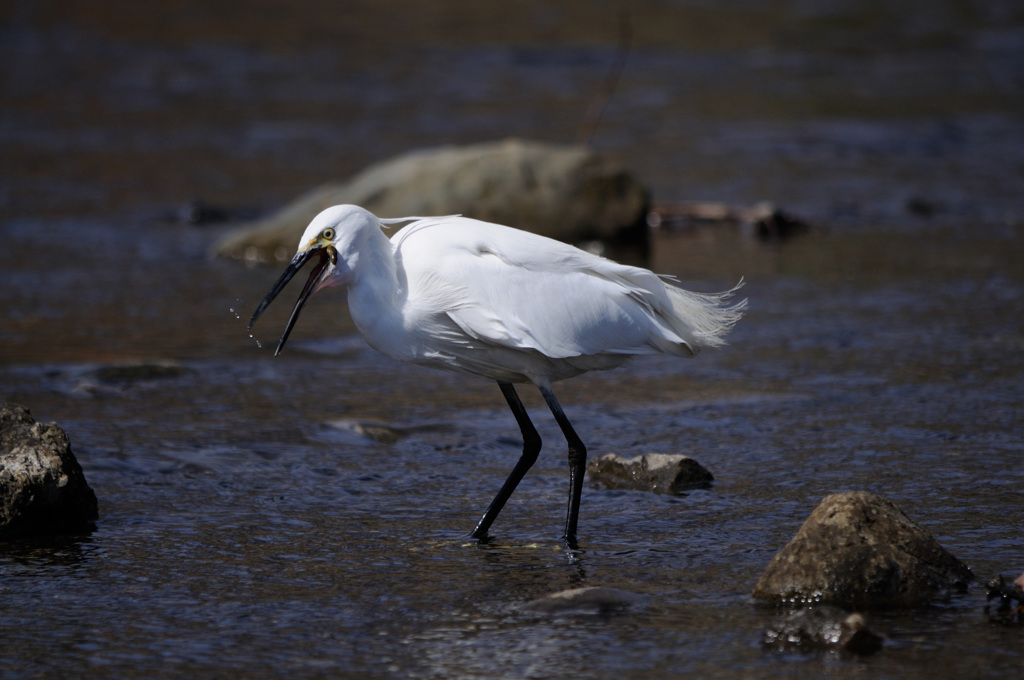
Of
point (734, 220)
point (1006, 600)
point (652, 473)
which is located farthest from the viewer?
point (734, 220)

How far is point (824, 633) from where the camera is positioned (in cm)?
332

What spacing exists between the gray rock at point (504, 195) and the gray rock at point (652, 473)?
5196 mm

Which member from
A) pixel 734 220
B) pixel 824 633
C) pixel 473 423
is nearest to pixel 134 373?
pixel 473 423

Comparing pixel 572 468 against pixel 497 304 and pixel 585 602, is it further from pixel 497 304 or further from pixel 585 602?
pixel 585 602

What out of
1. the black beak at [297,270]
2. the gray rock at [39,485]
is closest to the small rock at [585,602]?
the black beak at [297,270]

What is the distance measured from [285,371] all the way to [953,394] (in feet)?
11.1

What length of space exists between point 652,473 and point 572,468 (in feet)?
1.57

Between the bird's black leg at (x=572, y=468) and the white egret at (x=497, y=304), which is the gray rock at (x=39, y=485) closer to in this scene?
the white egret at (x=497, y=304)

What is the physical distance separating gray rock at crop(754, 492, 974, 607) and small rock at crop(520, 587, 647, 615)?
41cm

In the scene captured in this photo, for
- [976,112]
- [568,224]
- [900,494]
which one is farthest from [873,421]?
[976,112]

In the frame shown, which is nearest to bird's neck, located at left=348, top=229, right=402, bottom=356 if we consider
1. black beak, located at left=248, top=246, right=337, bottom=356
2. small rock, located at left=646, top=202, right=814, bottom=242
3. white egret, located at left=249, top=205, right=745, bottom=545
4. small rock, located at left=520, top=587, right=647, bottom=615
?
white egret, located at left=249, top=205, right=745, bottom=545

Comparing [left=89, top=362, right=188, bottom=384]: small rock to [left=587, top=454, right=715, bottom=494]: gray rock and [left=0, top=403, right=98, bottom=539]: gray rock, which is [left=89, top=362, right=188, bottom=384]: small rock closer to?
[left=0, top=403, right=98, bottom=539]: gray rock

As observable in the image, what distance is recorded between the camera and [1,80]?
19.0 m

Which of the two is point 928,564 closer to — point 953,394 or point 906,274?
point 953,394
